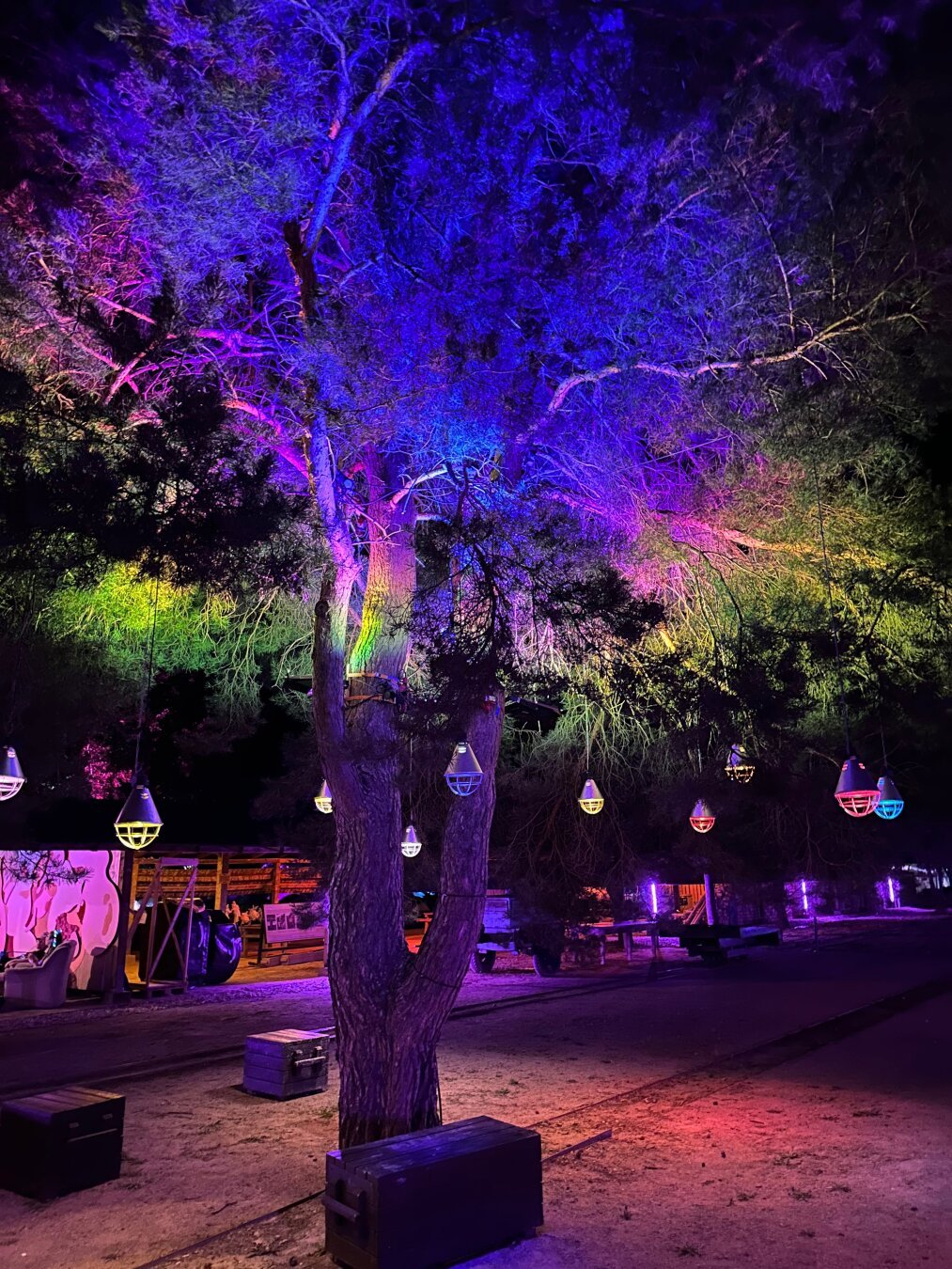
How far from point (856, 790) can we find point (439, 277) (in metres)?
5.12

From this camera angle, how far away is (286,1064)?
7770 mm

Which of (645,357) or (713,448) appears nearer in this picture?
(645,357)

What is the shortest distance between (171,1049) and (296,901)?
10.9 m

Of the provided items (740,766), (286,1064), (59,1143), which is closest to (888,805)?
(740,766)

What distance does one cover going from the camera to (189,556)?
16.5ft

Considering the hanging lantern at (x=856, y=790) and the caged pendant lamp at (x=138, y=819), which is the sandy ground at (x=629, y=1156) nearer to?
the caged pendant lamp at (x=138, y=819)

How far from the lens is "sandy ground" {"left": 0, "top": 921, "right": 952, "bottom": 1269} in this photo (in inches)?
178

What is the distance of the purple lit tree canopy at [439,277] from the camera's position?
5242mm

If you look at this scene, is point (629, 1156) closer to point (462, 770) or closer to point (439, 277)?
point (462, 770)

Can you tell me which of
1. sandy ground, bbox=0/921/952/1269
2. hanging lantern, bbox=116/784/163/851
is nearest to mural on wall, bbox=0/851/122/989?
sandy ground, bbox=0/921/952/1269

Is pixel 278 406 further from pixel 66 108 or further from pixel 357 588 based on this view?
pixel 66 108

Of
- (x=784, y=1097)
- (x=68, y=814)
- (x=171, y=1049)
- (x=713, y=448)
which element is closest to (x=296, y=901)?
(x=68, y=814)

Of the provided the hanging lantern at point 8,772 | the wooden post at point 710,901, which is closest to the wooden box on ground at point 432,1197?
the hanging lantern at point 8,772

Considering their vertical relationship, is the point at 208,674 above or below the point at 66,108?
below
